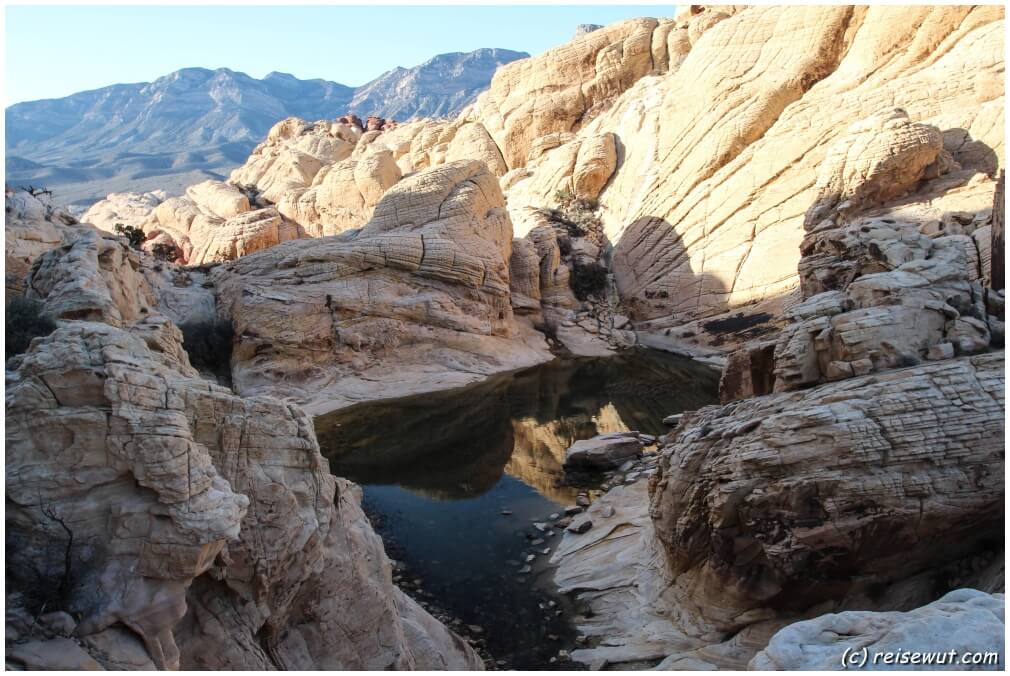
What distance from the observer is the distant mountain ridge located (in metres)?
89.7

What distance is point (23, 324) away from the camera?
9203mm

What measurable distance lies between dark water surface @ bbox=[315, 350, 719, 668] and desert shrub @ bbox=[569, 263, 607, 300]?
15.5 ft

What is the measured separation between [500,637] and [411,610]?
74.9 inches

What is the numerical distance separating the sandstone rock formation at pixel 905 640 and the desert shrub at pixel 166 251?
1408 inches

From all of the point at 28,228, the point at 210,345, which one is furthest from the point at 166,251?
the point at 28,228

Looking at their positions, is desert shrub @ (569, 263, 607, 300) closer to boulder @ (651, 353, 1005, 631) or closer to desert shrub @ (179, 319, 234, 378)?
desert shrub @ (179, 319, 234, 378)

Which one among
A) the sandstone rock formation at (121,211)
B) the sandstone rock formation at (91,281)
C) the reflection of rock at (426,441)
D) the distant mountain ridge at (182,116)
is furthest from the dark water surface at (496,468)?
the distant mountain ridge at (182,116)

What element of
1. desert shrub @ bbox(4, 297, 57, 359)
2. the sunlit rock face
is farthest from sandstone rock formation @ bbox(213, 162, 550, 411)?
the sunlit rock face

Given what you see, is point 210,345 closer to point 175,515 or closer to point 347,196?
point 175,515

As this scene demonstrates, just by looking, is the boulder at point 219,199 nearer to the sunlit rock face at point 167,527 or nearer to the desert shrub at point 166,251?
the desert shrub at point 166,251

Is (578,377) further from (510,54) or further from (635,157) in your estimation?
(510,54)

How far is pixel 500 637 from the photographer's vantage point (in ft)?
31.3

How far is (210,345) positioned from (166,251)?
51.1 ft

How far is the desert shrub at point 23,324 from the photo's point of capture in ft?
27.2
